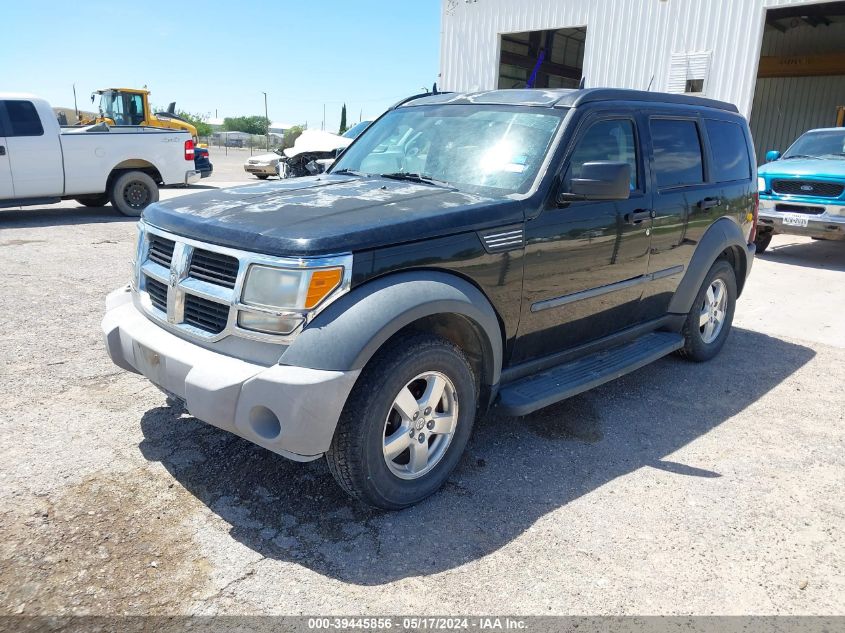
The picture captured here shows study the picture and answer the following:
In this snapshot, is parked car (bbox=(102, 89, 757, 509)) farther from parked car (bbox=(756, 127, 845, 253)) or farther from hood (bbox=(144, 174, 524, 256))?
parked car (bbox=(756, 127, 845, 253))

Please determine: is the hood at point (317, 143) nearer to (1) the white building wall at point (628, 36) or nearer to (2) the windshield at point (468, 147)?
(1) the white building wall at point (628, 36)

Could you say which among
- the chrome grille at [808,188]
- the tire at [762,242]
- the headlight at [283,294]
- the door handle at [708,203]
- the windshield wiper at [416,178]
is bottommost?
the tire at [762,242]

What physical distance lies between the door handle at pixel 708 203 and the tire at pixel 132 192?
976 cm

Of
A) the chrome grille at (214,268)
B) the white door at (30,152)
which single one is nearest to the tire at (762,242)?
the chrome grille at (214,268)

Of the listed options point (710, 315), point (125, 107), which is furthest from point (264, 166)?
point (710, 315)

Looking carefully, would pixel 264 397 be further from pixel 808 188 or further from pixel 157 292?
pixel 808 188

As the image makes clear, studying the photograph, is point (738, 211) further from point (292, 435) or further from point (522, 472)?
point (292, 435)

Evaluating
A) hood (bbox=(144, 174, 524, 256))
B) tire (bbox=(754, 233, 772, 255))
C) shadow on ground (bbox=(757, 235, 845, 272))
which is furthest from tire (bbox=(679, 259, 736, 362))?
tire (bbox=(754, 233, 772, 255))

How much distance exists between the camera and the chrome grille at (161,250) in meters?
3.28

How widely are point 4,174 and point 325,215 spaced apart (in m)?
9.50

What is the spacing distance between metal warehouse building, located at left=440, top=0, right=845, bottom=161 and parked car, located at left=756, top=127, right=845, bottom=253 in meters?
2.80

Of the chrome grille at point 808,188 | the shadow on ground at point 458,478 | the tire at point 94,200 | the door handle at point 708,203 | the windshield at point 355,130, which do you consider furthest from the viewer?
the windshield at point 355,130

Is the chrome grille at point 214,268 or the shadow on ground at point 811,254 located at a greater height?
the chrome grille at point 214,268

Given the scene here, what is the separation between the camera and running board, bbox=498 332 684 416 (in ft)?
11.5
